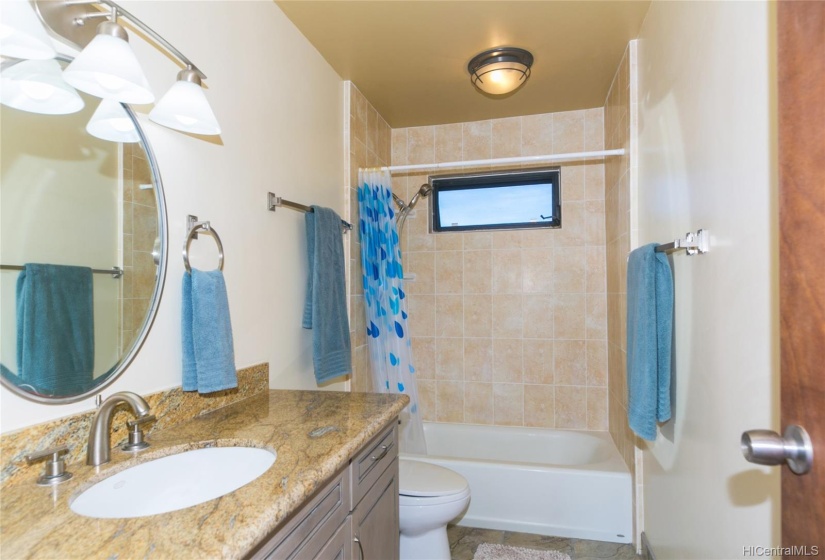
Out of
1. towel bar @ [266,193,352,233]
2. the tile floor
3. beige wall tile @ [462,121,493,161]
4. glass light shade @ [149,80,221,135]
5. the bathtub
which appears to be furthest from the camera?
beige wall tile @ [462,121,493,161]

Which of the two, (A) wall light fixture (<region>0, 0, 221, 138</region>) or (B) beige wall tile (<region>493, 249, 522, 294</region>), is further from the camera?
(B) beige wall tile (<region>493, 249, 522, 294</region>)

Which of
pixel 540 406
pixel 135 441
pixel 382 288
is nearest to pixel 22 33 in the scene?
pixel 135 441

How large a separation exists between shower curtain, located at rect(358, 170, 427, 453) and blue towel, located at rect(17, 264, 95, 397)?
1.63 metres

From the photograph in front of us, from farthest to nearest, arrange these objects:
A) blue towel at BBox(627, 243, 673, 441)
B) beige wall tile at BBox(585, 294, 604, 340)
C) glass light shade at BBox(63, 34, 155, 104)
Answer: beige wall tile at BBox(585, 294, 604, 340) < blue towel at BBox(627, 243, 673, 441) < glass light shade at BBox(63, 34, 155, 104)

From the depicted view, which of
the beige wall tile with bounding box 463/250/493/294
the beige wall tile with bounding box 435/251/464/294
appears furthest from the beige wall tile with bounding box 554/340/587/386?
the beige wall tile with bounding box 435/251/464/294

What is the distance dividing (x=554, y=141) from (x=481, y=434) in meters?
2.10

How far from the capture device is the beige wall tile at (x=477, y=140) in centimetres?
327

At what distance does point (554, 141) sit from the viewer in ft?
10.4

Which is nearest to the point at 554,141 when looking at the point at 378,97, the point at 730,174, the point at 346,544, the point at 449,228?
the point at 449,228

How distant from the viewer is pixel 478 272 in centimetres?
328

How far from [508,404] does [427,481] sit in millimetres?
1299

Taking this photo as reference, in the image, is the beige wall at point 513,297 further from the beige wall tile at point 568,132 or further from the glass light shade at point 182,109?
the glass light shade at point 182,109

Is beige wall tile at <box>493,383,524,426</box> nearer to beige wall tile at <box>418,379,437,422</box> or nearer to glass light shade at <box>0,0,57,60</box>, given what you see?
beige wall tile at <box>418,379,437,422</box>

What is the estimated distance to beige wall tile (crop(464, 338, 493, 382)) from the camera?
128 inches
